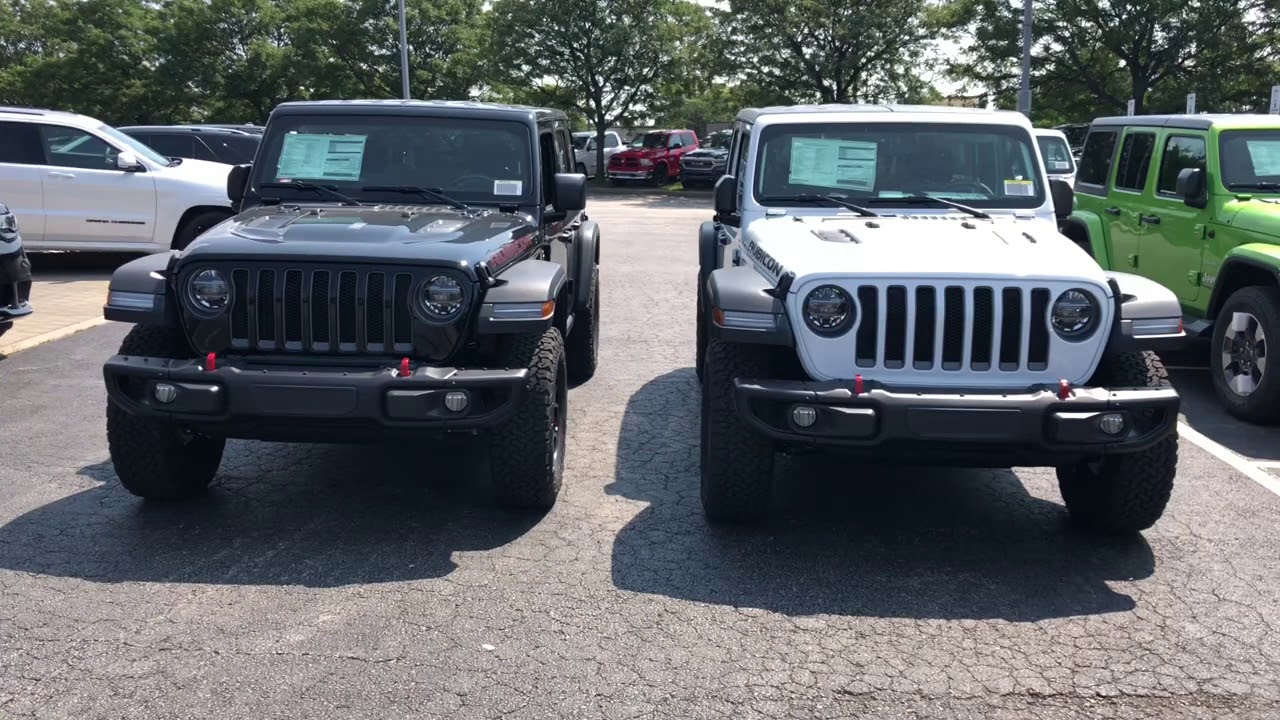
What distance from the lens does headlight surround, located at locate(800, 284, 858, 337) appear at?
4773 mm

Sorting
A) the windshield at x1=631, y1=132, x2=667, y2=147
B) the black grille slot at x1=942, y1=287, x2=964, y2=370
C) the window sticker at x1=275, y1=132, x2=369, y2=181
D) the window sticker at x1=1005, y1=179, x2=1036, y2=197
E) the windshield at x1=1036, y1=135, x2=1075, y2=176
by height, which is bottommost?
the black grille slot at x1=942, y1=287, x2=964, y2=370

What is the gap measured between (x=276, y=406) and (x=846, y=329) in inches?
87.0

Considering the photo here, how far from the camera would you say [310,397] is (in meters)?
4.65

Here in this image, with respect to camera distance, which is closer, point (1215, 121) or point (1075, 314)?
point (1075, 314)

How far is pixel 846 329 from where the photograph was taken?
477 cm

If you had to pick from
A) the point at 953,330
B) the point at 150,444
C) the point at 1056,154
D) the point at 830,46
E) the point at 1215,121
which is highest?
the point at 830,46

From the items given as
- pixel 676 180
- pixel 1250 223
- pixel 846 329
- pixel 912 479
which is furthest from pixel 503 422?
pixel 676 180

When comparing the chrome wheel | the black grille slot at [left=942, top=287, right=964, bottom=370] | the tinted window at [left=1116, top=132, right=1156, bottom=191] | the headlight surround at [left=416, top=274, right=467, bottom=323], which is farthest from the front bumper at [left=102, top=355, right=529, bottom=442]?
the tinted window at [left=1116, top=132, right=1156, bottom=191]

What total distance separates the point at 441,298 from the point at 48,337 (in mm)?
5905

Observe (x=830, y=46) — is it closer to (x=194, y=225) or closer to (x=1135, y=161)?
(x=194, y=225)

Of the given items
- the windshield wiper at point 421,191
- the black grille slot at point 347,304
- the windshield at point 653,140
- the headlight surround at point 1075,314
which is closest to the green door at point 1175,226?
the headlight surround at point 1075,314

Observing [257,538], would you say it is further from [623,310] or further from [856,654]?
[623,310]

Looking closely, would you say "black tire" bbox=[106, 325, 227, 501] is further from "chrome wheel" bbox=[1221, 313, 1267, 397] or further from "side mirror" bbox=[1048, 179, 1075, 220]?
"chrome wheel" bbox=[1221, 313, 1267, 397]

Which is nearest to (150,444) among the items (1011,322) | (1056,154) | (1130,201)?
(1011,322)
